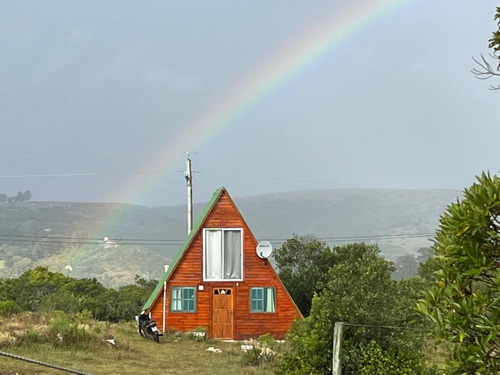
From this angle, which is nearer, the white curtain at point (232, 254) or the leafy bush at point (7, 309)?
the leafy bush at point (7, 309)

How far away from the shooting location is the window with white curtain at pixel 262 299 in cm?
3356

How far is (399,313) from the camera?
56.7 feet

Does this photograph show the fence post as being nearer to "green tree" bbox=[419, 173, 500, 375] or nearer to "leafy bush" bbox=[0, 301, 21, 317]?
"green tree" bbox=[419, 173, 500, 375]

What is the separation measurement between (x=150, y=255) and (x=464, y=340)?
182 m

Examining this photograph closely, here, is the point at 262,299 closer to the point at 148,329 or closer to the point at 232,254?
the point at 232,254

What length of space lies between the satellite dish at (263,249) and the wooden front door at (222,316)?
2.24 meters

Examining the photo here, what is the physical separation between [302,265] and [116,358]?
19245mm

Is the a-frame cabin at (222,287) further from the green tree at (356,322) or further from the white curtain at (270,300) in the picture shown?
the green tree at (356,322)

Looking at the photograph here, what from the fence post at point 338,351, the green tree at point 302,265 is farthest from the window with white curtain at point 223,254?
the fence post at point 338,351

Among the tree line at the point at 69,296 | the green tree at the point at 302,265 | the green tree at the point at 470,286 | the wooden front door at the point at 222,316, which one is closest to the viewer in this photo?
the green tree at the point at 470,286

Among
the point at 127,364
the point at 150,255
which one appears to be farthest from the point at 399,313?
the point at 150,255

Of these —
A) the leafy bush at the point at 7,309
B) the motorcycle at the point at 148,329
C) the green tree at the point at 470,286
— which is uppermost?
the green tree at the point at 470,286

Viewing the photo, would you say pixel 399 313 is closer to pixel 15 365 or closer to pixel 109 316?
pixel 15 365

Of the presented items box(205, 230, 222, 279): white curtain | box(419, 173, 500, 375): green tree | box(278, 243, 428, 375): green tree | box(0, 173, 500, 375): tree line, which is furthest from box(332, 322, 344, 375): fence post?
box(205, 230, 222, 279): white curtain
